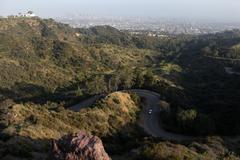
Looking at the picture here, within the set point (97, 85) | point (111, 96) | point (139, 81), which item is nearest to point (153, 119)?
point (111, 96)

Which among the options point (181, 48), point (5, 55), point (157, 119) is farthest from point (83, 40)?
point (157, 119)

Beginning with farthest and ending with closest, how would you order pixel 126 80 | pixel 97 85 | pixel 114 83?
pixel 97 85
pixel 114 83
pixel 126 80

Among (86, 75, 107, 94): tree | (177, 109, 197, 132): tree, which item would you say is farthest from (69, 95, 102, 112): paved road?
(86, 75, 107, 94): tree

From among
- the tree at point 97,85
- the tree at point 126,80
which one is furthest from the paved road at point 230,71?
the tree at point 97,85

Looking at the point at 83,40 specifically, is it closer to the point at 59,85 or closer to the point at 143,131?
the point at 59,85

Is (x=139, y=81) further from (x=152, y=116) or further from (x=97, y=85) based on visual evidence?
(x=152, y=116)

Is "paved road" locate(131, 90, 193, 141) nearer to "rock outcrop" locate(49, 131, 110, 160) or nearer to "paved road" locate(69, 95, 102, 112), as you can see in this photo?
"paved road" locate(69, 95, 102, 112)
